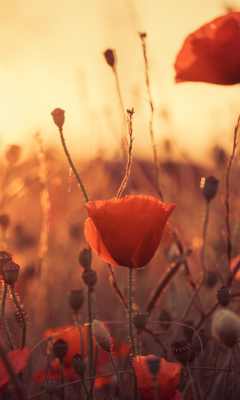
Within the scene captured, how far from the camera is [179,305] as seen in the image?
1.79 metres

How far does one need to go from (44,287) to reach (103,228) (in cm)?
96

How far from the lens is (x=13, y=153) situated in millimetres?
1162

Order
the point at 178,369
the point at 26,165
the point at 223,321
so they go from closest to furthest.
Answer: the point at 223,321
the point at 178,369
the point at 26,165

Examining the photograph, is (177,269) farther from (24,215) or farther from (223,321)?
(24,215)

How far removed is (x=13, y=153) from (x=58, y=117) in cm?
47

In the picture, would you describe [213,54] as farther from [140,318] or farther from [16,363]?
[16,363]

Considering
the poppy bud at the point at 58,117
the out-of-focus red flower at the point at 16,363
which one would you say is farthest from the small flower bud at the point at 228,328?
the poppy bud at the point at 58,117

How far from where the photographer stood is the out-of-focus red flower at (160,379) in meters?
0.66

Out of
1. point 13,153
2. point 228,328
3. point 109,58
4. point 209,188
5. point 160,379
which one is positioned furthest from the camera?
point 13,153

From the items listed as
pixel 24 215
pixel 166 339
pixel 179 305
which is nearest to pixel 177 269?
pixel 166 339

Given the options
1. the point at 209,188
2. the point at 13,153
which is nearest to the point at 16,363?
the point at 209,188

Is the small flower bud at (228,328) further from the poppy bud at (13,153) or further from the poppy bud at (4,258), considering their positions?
the poppy bud at (13,153)

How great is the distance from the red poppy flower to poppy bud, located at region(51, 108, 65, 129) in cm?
15

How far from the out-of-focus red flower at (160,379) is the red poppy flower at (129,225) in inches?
5.8
